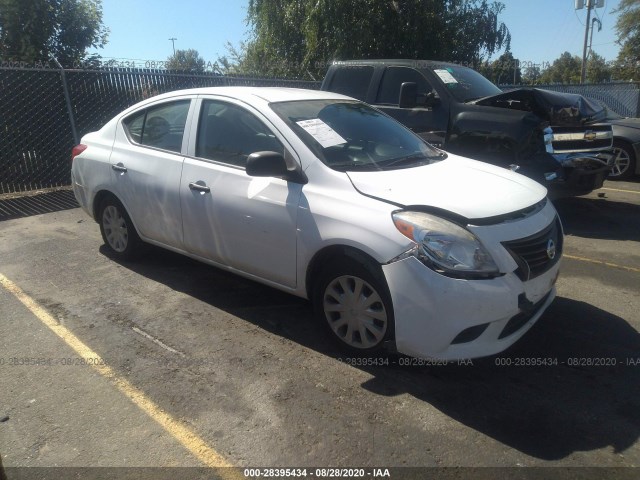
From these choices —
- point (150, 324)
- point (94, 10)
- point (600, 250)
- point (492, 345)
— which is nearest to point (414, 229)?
point (492, 345)

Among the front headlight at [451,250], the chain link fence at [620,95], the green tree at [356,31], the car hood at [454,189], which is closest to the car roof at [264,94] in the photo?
the car hood at [454,189]

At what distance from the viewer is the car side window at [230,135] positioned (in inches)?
159

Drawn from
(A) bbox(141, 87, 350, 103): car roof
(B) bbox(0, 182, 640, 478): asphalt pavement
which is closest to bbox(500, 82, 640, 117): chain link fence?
(B) bbox(0, 182, 640, 478): asphalt pavement

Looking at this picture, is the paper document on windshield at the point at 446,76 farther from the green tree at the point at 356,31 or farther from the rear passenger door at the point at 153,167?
the green tree at the point at 356,31

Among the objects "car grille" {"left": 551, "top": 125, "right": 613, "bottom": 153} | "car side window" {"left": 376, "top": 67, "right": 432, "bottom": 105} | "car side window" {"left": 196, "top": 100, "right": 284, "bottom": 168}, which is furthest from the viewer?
"car side window" {"left": 376, "top": 67, "right": 432, "bottom": 105}

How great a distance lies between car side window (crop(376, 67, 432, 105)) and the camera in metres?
7.14

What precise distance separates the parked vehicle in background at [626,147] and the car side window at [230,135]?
7.93m

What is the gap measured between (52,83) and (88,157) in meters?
4.39

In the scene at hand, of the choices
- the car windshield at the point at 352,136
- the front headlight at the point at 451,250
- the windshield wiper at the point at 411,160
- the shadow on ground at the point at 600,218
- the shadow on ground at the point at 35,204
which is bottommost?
the shadow on ground at the point at 600,218

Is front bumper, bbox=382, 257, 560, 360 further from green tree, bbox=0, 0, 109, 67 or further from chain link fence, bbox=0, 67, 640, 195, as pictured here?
green tree, bbox=0, 0, 109, 67

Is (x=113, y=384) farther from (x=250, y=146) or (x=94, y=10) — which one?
(x=94, y=10)

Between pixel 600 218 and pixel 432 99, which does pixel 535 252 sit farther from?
pixel 600 218

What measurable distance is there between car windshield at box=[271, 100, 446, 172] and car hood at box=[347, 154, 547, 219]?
208 millimetres

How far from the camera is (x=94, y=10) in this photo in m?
14.1
